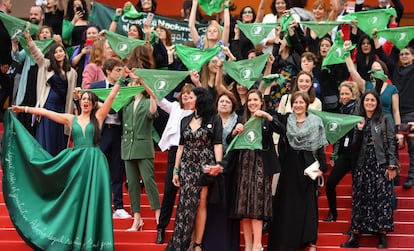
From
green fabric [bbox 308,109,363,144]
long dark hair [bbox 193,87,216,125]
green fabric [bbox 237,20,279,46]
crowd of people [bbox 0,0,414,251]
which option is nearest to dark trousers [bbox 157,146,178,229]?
crowd of people [bbox 0,0,414,251]

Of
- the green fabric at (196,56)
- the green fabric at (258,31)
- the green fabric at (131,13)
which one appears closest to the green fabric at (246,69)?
the green fabric at (196,56)

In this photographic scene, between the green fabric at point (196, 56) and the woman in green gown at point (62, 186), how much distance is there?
5.91ft

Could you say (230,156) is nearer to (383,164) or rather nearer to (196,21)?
(383,164)

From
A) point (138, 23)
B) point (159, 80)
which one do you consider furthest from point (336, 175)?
point (138, 23)

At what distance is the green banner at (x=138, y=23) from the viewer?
54.1ft

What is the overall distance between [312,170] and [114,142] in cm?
282

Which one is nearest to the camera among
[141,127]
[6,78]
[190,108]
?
[190,108]

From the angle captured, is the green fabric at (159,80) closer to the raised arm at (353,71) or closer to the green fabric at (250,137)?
the green fabric at (250,137)

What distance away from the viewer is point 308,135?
479 inches

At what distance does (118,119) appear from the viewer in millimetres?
13414

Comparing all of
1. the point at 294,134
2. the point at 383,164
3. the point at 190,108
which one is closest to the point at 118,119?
the point at 190,108

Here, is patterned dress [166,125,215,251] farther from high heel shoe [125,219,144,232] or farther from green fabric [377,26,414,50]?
→ green fabric [377,26,414,50]

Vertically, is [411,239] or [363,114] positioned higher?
[363,114]

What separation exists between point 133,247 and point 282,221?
6.12ft
